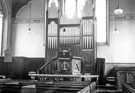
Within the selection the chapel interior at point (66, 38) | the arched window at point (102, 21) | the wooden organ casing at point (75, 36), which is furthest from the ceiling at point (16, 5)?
the arched window at point (102, 21)

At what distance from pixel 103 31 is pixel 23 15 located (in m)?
5.01

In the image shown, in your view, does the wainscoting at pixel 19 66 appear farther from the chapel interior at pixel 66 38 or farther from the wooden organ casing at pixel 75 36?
the wooden organ casing at pixel 75 36

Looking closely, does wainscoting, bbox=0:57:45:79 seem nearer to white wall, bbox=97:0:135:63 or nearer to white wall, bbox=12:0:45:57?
white wall, bbox=12:0:45:57

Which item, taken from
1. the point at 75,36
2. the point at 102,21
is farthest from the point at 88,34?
the point at 102,21

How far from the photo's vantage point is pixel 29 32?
13859 mm

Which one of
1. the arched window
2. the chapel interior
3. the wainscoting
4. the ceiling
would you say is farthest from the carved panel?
the ceiling

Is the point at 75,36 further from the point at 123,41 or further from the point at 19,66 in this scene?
the point at 19,66

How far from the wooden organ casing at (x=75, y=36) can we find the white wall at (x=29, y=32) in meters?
0.82

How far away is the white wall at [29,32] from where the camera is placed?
13875 mm

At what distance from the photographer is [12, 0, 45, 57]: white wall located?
13875 mm

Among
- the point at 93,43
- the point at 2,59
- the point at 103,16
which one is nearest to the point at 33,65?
the point at 2,59

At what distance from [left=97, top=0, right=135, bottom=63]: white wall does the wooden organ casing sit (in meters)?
0.93

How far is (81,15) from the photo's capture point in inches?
525

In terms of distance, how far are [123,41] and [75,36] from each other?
272 cm
